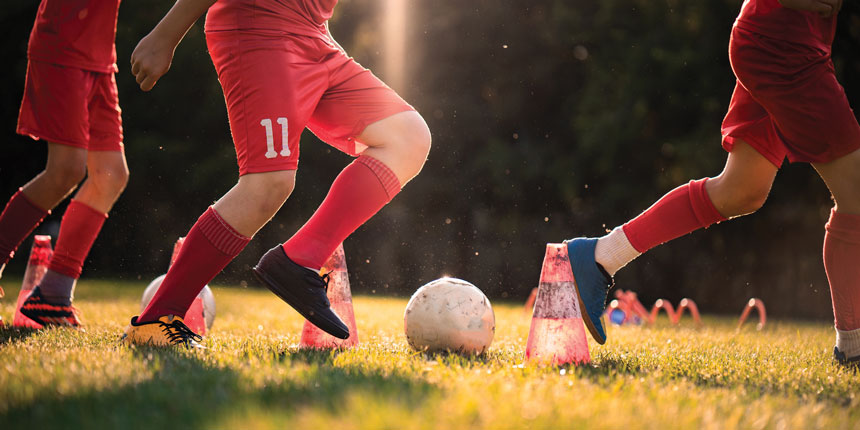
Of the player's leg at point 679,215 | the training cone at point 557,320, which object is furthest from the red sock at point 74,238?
the player's leg at point 679,215

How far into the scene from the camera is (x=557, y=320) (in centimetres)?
303

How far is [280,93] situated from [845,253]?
2.60 meters

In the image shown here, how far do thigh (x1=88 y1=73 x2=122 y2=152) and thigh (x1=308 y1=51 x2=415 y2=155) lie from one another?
1.70 meters

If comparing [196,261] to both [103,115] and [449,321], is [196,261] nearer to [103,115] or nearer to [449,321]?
[449,321]

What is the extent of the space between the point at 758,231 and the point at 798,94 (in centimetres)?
907

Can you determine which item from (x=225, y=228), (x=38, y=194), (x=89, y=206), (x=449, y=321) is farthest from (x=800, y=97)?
(x=38, y=194)

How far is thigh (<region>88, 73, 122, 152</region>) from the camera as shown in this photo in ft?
13.5

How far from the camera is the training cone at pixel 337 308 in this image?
337 centimetres

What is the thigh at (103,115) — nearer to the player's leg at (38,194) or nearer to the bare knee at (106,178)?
the bare knee at (106,178)

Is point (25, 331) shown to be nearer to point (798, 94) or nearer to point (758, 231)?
point (798, 94)

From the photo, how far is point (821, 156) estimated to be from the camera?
3086 millimetres

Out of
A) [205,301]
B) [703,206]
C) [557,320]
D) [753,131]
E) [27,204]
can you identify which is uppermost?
[753,131]

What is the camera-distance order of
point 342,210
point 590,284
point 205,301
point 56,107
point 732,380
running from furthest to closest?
point 205,301 < point 56,107 < point 590,284 < point 342,210 < point 732,380

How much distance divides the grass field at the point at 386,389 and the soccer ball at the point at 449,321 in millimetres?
85
